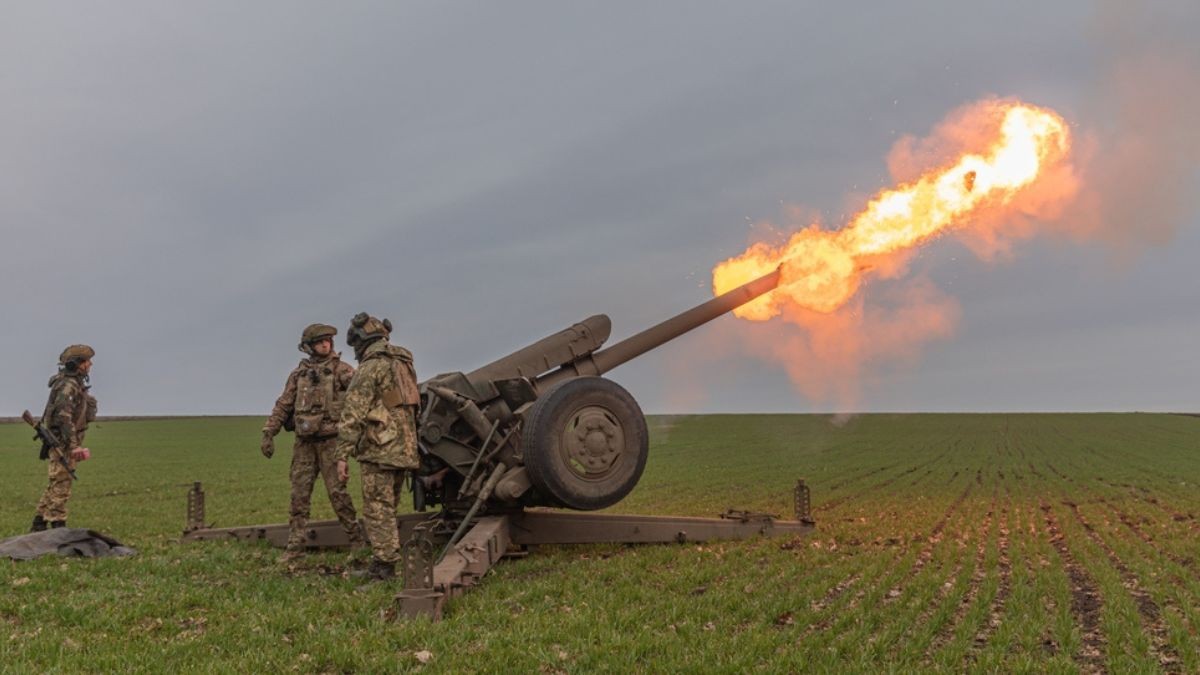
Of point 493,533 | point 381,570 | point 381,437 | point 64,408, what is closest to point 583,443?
point 493,533

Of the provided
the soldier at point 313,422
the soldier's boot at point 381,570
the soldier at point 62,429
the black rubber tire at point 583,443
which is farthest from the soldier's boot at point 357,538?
the soldier at point 62,429

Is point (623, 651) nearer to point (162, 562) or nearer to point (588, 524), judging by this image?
point (588, 524)

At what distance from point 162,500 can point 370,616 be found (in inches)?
601

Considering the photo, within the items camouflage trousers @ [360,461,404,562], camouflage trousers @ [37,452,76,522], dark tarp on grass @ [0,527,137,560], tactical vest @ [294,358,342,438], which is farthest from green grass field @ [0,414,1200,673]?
tactical vest @ [294,358,342,438]

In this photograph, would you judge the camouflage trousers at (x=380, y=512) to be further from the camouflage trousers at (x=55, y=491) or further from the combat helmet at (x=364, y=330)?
the camouflage trousers at (x=55, y=491)

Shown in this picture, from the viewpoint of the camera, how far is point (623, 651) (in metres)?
6.05

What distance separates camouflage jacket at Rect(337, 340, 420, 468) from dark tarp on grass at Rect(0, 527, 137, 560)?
12.6 feet

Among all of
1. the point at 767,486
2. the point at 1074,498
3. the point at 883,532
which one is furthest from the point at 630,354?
the point at 1074,498

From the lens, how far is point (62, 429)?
11680 mm

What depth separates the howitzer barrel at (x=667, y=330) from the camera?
11.3m

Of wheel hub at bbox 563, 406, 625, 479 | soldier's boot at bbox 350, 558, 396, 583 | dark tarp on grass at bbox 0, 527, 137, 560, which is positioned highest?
wheel hub at bbox 563, 406, 625, 479

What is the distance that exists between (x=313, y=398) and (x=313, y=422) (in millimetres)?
290

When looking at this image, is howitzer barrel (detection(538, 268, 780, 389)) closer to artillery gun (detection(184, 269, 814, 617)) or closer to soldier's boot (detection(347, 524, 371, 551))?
artillery gun (detection(184, 269, 814, 617))

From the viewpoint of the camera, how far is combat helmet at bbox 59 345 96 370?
38.8 feet
